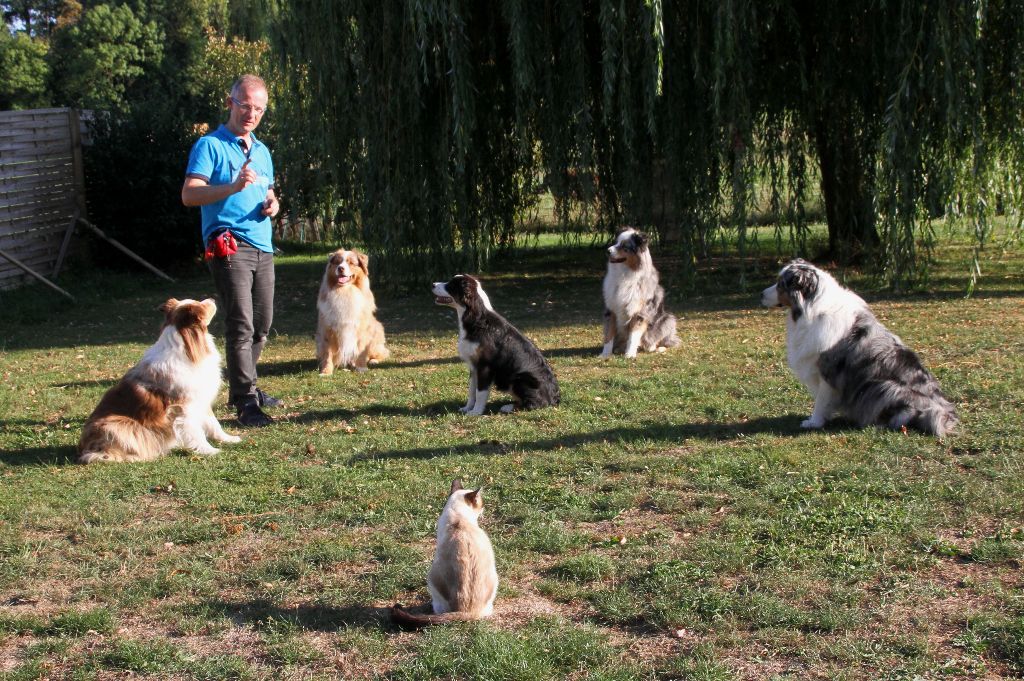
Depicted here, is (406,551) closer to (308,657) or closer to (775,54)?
(308,657)

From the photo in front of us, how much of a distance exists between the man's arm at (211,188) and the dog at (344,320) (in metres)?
2.66

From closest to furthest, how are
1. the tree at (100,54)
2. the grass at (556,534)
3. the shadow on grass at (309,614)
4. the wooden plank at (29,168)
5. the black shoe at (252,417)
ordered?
1. the grass at (556,534)
2. the shadow on grass at (309,614)
3. the black shoe at (252,417)
4. the wooden plank at (29,168)
5. the tree at (100,54)

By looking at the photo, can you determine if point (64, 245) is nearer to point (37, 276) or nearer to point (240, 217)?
point (37, 276)

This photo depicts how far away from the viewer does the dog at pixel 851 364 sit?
20.4 feet

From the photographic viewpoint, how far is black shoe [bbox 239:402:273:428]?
23.9ft

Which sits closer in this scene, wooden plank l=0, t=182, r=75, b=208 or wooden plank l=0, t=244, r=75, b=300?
wooden plank l=0, t=244, r=75, b=300

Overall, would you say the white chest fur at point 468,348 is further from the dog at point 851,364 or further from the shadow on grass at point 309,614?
the shadow on grass at point 309,614

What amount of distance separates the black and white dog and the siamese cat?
347cm

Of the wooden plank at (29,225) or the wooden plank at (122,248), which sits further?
the wooden plank at (122,248)

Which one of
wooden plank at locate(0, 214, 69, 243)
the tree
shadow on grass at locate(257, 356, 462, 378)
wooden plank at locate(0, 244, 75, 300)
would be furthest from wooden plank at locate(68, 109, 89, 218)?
the tree

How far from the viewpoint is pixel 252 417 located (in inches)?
288

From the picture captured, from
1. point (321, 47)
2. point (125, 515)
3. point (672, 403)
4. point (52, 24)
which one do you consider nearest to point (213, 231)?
point (125, 515)

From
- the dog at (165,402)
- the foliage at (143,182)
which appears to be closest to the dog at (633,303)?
the dog at (165,402)

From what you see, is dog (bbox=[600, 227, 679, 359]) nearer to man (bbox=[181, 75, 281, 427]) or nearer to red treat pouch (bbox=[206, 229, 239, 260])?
man (bbox=[181, 75, 281, 427])
